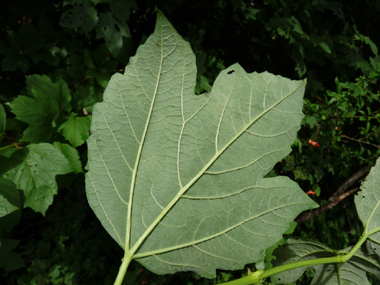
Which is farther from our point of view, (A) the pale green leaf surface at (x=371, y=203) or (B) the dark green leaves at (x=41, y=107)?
(B) the dark green leaves at (x=41, y=107)

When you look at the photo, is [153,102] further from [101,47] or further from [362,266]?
[101,47]

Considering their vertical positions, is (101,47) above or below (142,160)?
below

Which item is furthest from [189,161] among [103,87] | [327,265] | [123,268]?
[103,87]

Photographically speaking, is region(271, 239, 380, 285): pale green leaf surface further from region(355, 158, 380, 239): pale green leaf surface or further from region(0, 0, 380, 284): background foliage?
region(0, 0, 380, 284): background foliage

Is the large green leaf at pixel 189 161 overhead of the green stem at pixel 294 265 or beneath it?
overhead

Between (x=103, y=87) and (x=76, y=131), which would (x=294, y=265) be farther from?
Result: (x=103, y=87)

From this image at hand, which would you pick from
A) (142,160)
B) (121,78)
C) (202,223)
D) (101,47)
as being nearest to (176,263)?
(202,223)

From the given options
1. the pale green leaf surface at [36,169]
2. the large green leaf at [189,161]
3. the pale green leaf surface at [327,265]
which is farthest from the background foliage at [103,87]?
the large green leaf at [189,161]

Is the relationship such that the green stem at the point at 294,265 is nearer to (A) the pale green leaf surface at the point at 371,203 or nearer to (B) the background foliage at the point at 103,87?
(A) the pale green leaf surface at the point at 371,203
